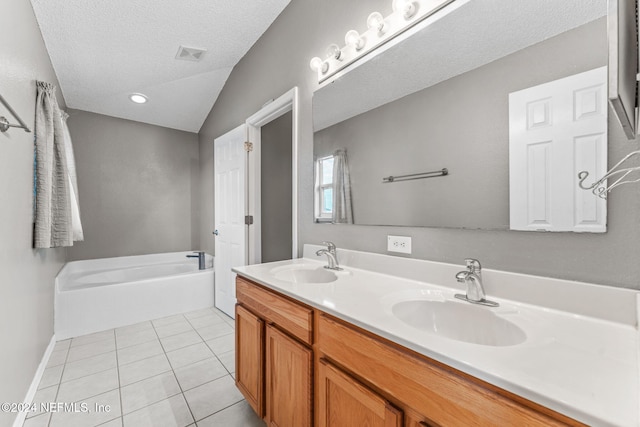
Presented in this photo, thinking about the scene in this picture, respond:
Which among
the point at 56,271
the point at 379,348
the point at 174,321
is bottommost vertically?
the point at 174,321

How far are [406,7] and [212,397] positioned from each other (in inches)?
94.2

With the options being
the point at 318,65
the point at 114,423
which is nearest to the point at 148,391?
the point at 114,423

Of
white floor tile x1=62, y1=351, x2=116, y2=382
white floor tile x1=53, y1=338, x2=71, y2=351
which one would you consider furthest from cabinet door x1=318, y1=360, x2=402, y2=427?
white floor tile x1=53, y1=338, x2=71, y2=351

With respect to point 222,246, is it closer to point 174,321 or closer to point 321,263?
point 174,321

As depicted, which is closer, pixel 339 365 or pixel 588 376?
pixel 588 376

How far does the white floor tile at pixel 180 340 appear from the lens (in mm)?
2285

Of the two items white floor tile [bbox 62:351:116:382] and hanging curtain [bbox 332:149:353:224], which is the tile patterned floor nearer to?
white floor tile [bbox 62:351:116:382]

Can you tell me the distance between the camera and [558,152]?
0.88 m

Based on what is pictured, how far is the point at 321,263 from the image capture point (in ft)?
5.78

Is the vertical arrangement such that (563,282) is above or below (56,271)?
above

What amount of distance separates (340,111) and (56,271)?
3.01 meters

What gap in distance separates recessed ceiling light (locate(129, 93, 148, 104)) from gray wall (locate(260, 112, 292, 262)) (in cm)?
146

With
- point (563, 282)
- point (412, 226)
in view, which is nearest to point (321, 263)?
point (412, 226)

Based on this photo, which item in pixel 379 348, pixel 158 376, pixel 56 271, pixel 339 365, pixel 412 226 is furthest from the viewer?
pixel 56 271
